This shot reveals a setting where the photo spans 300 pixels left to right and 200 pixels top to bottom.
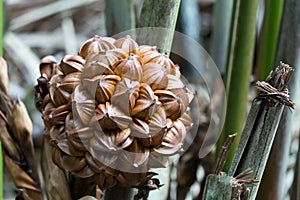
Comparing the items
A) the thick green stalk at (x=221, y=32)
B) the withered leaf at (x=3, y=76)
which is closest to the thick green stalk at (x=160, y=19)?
the withered leaf at (x=3, y=76)

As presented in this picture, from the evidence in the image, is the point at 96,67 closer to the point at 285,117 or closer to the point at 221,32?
the point at 285,117

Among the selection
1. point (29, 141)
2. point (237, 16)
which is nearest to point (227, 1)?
point (237, 16)

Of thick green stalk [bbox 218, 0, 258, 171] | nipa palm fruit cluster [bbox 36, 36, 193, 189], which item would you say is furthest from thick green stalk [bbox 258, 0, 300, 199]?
nipa palm fruit cluster [bbox 36, 36, 193, 189]

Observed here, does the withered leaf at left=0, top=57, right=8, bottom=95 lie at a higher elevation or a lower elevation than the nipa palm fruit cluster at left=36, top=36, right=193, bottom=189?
higher

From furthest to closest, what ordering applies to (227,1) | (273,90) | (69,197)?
(227,1) → (69,197) → (273,90)

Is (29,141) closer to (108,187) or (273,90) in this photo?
(108,187)

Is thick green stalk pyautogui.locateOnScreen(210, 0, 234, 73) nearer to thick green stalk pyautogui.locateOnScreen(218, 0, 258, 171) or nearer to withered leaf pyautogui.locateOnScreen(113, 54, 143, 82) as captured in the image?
thick green stalk pyautogui.locateOnScreen(218, 0, 258, 171)

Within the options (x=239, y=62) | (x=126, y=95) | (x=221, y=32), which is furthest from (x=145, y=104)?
(x=221, y=32)
